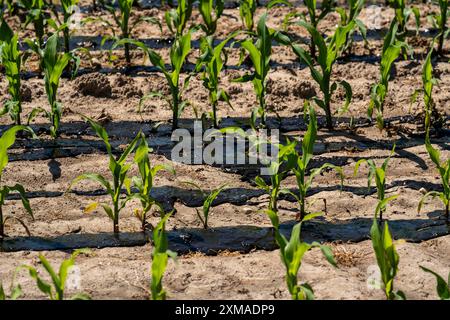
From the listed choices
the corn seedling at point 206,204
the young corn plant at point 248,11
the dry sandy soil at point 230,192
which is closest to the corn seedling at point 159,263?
the dry sandy soil at point 230,192

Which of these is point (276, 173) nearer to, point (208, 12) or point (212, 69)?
point (212, 69)

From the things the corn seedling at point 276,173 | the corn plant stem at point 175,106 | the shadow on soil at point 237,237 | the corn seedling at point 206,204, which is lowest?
the shadow on soil at point 237,237

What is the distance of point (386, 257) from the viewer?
11.9ft

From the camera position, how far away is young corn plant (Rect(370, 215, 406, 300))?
350 cm

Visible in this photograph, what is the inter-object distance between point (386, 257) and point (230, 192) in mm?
1266

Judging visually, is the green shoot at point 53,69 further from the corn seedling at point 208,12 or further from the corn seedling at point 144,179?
the corn seedling at point 208,12

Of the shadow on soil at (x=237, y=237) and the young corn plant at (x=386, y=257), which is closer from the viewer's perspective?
the young corn plant at (x=386, y=257)

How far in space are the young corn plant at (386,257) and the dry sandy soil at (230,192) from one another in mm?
150

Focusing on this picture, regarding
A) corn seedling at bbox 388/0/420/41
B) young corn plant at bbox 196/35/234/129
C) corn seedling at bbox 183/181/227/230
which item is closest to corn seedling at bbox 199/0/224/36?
young corn plant at bbox 196/35/234/129

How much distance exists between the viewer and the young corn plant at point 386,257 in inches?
138

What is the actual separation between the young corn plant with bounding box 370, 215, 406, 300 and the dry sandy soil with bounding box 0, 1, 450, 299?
0.15 m
